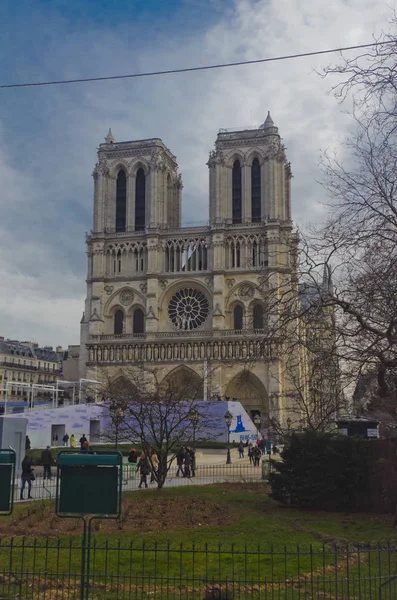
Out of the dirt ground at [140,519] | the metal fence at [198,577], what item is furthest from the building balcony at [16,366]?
the metal fence at [198,577]

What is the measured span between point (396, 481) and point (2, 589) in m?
8.86

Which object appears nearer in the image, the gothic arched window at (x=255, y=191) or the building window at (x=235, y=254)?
the building window at (x=235, y=254)

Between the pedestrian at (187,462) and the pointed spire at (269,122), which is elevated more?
the pointed spire at (269,122)

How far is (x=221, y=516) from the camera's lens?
1320 centimetres

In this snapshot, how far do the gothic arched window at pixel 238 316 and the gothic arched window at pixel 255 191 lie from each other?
26.4 feet

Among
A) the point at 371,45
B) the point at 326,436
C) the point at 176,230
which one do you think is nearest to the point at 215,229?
the point at 176,230

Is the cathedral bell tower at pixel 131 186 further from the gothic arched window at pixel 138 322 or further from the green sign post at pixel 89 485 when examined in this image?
the green sign post at pixel 89 485

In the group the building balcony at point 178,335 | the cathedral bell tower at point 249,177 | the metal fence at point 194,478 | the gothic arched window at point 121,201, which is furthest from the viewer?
the gothic arched window at point 121,201

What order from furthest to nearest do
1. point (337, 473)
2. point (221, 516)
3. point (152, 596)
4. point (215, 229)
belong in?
1. point (215, 229)
2. point (337, 473)
3. point (221, 516)
4. point (152, 596)

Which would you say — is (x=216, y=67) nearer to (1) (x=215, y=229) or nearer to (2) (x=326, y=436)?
(2) (x=326, y=436)

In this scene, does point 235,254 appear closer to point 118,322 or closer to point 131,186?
point 131,186

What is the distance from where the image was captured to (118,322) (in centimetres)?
6103

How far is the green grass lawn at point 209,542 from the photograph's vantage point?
8525 mm

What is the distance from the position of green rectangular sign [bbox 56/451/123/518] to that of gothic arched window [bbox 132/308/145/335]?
5298 centimetres
